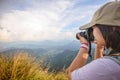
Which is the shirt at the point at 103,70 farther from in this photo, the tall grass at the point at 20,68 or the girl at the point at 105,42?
the tall grass at the point at 20,68

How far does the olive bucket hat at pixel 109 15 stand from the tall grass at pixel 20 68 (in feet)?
9.75

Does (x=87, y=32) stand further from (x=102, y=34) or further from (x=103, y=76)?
(x=103, y=76)

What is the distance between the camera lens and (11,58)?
4.47m

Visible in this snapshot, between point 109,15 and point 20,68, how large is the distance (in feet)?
10.4

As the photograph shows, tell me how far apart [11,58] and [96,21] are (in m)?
3.35

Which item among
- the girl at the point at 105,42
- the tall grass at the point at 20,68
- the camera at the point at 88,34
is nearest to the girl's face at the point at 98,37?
the girl at the point at 105,42

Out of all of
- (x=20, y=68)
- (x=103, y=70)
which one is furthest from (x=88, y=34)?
(x=20, y=68)

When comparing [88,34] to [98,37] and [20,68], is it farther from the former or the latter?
[20,68]

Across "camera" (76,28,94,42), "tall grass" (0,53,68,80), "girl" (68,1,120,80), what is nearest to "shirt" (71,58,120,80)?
"girl" (68,1,120,80)

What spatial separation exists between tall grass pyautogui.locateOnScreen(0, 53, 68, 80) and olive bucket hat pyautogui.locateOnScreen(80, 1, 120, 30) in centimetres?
297

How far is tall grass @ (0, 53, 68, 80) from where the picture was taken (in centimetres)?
414

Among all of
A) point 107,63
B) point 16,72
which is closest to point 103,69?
point 107,63

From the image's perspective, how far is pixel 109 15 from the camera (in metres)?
1.22

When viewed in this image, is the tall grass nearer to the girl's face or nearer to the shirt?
the girl's face
